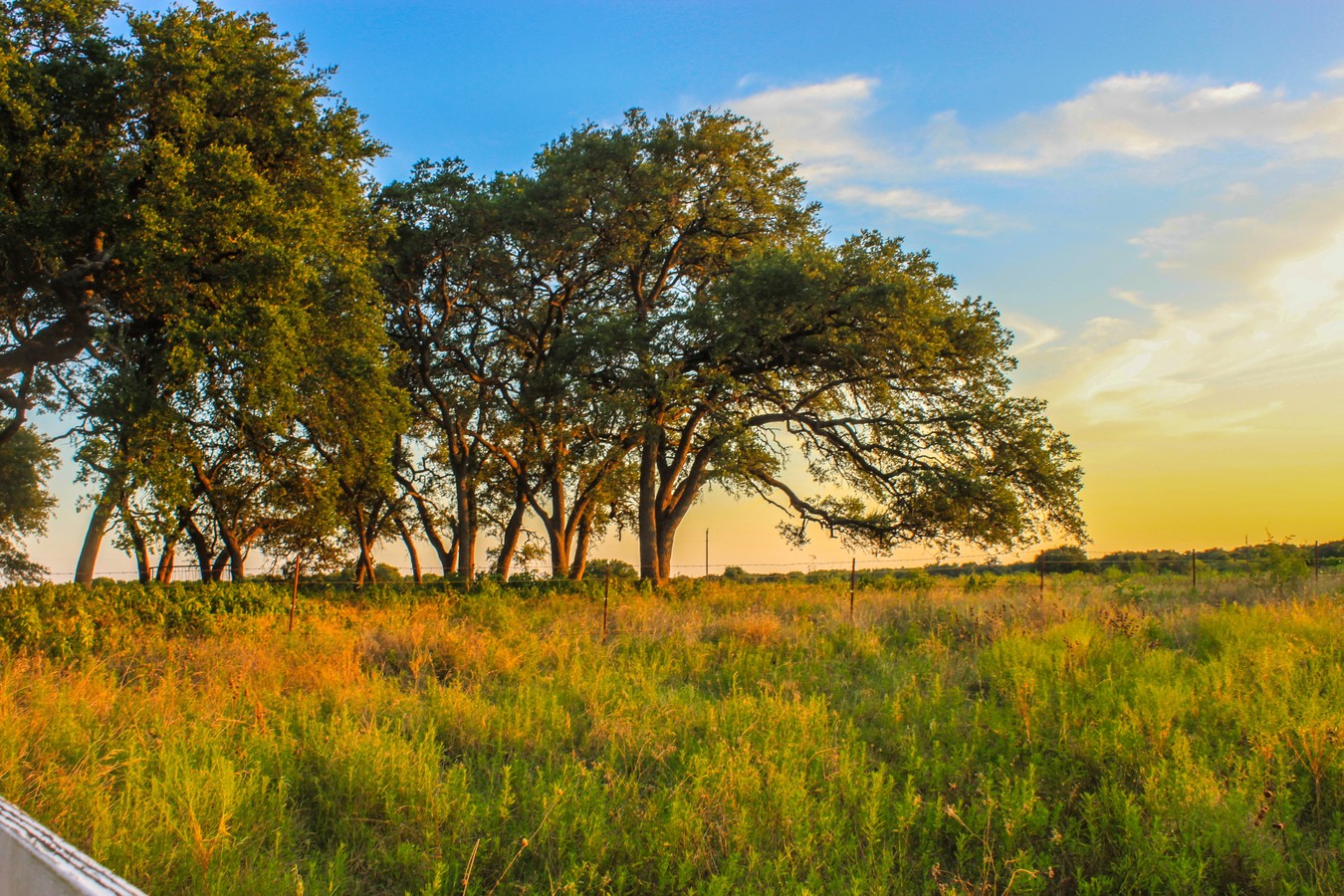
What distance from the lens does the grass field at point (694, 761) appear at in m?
5.11

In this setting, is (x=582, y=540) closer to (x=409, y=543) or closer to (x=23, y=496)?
(x=409, y=543)

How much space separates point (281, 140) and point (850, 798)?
20366 mm

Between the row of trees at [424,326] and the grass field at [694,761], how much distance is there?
9.28 m

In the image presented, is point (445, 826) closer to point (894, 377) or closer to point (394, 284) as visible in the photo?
point (894, 377)

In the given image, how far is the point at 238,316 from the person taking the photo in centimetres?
1794

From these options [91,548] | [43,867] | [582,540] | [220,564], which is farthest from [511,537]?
[43,867]

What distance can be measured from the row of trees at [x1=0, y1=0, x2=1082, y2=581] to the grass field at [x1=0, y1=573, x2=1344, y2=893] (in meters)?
9.28

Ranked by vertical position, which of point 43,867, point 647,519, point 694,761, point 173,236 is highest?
point 173,236

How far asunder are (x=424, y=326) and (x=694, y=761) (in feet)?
81.5

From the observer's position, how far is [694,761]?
6094mm

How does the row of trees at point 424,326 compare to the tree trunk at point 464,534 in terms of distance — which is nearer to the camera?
the row of trees at point 424,326

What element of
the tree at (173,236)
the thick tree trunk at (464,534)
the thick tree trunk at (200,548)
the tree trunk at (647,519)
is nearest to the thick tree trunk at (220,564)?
the thick tree trunk at (200,548)

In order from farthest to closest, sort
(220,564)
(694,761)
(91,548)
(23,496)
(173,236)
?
(23,496), (220,564), (91,548), (173,236), (694,761)

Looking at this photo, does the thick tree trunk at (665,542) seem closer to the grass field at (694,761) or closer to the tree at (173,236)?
the tree at (173,236)
